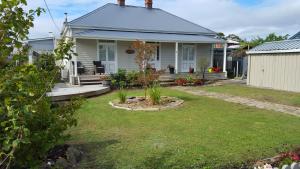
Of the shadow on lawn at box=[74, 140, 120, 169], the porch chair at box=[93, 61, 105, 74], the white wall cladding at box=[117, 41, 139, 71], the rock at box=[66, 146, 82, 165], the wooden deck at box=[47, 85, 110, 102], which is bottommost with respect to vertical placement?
the shadow on lawn at box=[74, 140, 120, 169]

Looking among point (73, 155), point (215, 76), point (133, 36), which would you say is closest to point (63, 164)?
point (73, 155)

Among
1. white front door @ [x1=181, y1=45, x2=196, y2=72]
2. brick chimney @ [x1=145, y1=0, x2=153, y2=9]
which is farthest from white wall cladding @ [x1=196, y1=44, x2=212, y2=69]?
brick chimney @ [x1=145, y1=0, x2=153, y2=9]

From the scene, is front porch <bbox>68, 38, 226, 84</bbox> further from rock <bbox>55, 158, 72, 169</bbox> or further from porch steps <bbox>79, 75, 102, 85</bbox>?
rock <bbox>55, 158, 72, 169</bbox>

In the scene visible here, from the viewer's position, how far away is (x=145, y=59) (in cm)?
1004

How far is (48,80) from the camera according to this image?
3395 mm

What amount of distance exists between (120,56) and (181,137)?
13.6 meters

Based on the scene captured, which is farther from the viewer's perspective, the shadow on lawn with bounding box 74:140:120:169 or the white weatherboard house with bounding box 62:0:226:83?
the white weatherboard house with bounding box 62:0:226:83

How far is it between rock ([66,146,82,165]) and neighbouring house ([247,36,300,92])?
1225cm

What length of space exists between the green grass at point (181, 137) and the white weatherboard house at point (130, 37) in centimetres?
935

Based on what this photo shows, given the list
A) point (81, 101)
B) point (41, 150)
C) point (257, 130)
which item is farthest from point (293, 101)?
point (41, 150)

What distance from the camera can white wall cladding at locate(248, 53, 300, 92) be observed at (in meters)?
13.1

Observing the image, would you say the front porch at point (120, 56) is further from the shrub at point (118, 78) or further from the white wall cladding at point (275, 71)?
the white wall cladding at point (275, 71)

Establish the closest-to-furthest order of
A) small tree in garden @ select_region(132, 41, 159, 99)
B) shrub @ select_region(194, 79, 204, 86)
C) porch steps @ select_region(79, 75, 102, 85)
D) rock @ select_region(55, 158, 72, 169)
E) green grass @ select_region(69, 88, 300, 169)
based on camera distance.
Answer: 1. rock @ select_region(55, 158, 72, 169)
2. green grass @ select_region(69, 88, 300, 169)
3. small tree in garden @ select_region(132, 41, 159, 99)
4. porch steps @ select_region(79, 75, 102, 85)
5. shrub @ select_region(194, 79, 204, 86)

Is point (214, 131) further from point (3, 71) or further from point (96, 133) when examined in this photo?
point (3, 71)
